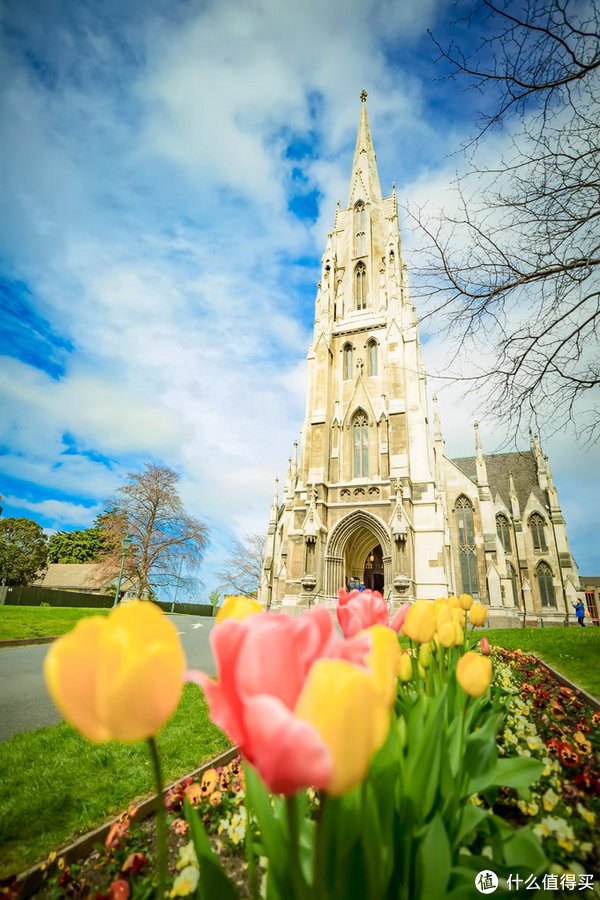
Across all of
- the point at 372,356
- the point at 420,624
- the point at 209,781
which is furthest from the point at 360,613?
the point at 372,356

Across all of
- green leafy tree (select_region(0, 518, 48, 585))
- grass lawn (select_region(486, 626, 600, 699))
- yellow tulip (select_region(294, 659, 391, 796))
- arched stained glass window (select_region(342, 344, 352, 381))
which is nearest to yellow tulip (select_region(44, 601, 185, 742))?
yellow tulip (select_region(294, 659, 391, 796))

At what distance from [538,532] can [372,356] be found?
64.3ft

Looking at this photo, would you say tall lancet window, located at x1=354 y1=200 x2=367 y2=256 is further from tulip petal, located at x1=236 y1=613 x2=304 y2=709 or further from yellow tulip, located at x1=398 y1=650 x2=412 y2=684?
tulip petal, located at x1=236 y1=613 x2=304 y2=709

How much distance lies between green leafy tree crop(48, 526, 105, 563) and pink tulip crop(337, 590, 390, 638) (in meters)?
48.8

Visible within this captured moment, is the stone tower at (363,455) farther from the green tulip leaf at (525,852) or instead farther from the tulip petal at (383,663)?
the tulip petal at (383,663)

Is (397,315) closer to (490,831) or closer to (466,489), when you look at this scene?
(466,489)

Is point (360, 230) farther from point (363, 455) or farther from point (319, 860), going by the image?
point (319, 860)

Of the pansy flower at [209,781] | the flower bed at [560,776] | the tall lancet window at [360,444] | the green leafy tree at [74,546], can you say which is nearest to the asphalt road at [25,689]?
the pansy flower at [209,781]

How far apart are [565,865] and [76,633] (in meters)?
2.19

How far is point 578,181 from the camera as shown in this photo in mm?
4465

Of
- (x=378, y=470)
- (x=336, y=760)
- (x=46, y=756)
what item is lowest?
(x=46, y=756)

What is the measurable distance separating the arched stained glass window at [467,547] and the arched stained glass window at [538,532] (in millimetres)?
9185

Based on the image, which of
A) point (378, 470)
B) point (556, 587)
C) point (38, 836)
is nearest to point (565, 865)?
point (38, 836)

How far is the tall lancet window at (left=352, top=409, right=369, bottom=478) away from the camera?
2188 cm
